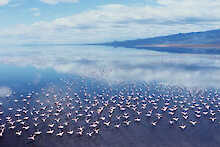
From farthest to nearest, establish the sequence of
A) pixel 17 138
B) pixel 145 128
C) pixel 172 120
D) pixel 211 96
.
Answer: pixel 211 96
pixel 172 120
pixel 145 128
pixel 17 138

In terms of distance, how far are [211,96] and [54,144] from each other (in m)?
44.5

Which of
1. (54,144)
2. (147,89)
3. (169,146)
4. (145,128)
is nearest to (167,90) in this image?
(147,89)

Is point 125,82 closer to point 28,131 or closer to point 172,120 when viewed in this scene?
point 172,120

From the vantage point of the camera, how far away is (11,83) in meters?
77.5

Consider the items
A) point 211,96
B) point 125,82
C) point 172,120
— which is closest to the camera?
point 172,120

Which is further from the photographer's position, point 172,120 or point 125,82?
point 125,82

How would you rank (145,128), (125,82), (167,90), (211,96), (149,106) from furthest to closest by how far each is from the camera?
(125,82)
(167,90)
(211,96)
(149,106)
(145,128)

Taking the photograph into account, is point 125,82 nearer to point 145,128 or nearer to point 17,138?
point 145,128

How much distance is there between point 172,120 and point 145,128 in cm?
679

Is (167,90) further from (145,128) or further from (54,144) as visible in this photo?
(54,144)

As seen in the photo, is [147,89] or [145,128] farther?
[147,89]

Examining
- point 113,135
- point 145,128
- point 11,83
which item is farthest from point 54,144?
point 11,83

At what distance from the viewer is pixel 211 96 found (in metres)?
58.8

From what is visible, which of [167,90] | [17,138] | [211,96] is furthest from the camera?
[167,90]
